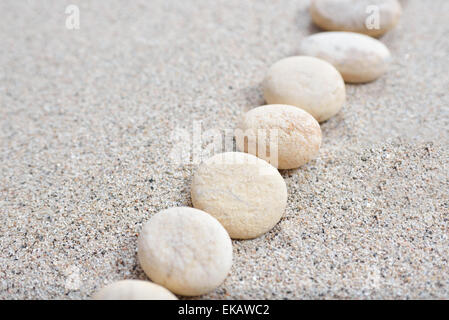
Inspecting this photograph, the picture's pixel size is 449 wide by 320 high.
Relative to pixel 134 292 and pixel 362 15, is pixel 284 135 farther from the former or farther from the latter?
pixel 362 15

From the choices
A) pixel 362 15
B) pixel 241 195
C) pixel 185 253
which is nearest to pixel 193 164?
pixel 241 195

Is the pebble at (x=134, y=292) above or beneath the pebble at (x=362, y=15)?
beneath

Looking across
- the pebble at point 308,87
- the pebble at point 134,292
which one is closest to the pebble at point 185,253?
the pebble at point 134,292

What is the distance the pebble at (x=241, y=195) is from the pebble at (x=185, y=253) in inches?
3.3

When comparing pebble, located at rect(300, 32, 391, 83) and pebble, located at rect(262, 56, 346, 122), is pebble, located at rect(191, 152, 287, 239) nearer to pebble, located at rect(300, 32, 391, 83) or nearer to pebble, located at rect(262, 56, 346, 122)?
pebble, located at rect(262, 56, 346, 122)

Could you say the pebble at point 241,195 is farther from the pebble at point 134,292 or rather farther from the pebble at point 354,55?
the pebble at point 354,55

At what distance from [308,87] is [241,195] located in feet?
1.65

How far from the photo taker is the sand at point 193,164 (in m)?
1.06

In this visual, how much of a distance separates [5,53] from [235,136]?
3.76 feet

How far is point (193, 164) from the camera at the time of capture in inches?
51.9

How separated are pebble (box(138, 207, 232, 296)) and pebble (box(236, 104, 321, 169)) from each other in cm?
33

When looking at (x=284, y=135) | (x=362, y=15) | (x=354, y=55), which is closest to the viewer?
(x=284, y=135)
